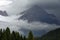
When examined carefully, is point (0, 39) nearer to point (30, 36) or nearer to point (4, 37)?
point (4, 37)

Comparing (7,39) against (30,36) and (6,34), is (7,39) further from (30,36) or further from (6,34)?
(30,36)

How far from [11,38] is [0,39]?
33.3ft

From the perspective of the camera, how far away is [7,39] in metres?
192

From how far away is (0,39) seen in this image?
7451 inches

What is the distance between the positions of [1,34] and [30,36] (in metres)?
26.8

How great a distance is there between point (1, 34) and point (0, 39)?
580cm

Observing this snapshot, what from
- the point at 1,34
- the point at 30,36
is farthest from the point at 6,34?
the point at 30,36

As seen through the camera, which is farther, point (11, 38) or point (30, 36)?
point (11, 38)

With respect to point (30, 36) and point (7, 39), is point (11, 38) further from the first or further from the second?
point (30, 36)

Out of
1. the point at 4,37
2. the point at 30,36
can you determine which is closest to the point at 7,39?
the point at 4,37

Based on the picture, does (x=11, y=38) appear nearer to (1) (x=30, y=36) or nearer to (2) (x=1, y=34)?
(2) (x=1, y=34)

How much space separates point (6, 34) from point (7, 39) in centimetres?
475

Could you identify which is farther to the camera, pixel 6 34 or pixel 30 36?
pixel 6 34

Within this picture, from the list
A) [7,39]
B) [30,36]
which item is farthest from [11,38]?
[30,36]
